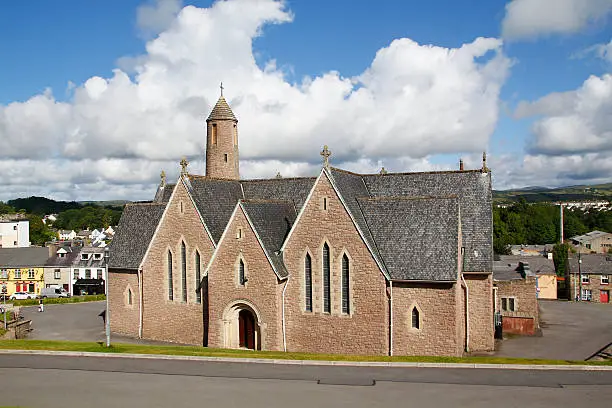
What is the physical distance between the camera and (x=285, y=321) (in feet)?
110

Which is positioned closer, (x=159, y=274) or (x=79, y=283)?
(x=159, y=274)

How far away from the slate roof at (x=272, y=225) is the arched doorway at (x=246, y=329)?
3.84 meters

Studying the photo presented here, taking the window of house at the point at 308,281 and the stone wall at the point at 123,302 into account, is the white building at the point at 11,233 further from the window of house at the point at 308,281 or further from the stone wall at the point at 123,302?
the window of house at the point at 308,281

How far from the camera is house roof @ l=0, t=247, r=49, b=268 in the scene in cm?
7969

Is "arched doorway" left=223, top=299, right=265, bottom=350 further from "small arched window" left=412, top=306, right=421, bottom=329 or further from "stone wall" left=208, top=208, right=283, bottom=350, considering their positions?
"small arched window" left=412, top=306, right=421, bottom=329

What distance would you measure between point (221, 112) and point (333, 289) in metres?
19.0

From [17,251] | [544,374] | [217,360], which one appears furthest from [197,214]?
[17,251]

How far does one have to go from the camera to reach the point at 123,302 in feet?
137

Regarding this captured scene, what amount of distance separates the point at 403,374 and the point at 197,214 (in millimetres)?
17716

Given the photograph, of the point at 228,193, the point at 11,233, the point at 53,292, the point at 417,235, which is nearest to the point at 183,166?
the point at 228,193

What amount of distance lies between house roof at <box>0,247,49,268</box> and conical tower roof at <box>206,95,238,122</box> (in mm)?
46769

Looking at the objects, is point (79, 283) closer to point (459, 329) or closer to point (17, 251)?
point (17, 251)

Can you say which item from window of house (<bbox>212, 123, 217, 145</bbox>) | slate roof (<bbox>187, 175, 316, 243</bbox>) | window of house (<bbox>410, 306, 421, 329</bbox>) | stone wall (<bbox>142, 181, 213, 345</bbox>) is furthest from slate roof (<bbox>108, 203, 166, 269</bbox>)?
window of house (<bbox>410, 306, 421, 329</bbox>)

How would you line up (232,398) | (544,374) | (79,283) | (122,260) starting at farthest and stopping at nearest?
(79,283) → (122,260) → (544,374) → (232,398)
